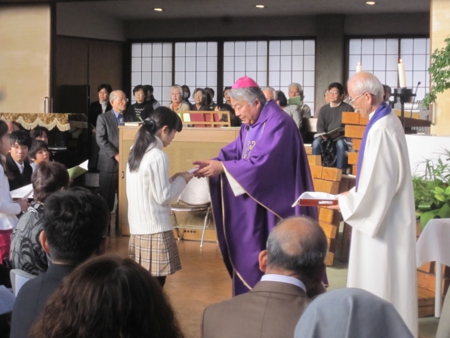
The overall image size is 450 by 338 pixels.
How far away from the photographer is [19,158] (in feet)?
15.9

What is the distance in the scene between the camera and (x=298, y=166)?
14.4 feet

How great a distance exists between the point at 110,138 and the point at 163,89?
725 centimetres

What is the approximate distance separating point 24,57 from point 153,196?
7377 millimetres

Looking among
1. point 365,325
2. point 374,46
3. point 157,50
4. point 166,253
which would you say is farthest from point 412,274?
point 157,50

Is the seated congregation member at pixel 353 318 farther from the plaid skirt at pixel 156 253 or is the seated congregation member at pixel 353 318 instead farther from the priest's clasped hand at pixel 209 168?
the priest's clasped hand at pixel 209 168

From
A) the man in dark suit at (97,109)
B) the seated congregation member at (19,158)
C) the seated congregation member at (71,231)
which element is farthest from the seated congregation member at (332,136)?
the seated congregation member at (71,231)

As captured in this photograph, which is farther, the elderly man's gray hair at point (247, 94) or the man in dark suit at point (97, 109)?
the man in dark suit at point (97, 109)

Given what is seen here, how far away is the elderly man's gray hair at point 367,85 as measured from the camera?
3.63 m

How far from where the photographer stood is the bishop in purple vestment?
4.32m

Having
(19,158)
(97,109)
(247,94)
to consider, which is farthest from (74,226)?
(97,109)

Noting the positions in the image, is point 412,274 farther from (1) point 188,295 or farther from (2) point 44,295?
(2) point 44,295

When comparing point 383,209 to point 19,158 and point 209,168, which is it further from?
point 19,158

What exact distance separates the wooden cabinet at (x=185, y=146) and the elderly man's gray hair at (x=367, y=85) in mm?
3479

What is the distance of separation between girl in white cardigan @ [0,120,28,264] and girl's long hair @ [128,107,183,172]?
25.0 inches
